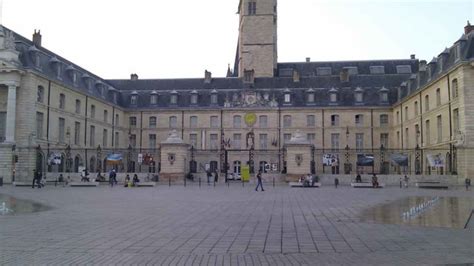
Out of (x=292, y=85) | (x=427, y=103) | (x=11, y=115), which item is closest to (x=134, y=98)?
(x=292, y=85)

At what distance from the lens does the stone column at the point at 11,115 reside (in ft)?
132

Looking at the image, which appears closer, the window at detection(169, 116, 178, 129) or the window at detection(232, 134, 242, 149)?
the window at detection(232, 134, 242, 149)

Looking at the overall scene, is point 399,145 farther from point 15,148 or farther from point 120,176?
point 15,148

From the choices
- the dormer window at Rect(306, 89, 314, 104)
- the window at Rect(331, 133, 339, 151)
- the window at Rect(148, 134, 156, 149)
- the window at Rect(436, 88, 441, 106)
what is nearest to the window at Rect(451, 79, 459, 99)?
the window at Rect(436, 88, 441, 106)

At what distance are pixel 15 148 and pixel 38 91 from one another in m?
6.18

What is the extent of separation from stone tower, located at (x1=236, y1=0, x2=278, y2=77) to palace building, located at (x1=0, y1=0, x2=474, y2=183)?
0.46 ft

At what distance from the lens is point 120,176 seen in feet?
132

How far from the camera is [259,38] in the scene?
2650 inches

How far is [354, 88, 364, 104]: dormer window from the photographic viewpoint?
59.4 metres

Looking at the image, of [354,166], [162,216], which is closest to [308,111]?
[354,166]

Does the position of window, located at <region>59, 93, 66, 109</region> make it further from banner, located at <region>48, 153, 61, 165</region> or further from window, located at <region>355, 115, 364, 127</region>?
window, located at <region>355, 115, 364, 127</region>

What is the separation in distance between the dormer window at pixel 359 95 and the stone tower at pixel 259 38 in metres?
12.5

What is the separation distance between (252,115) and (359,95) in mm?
13790

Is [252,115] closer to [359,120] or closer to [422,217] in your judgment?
[359,120]
